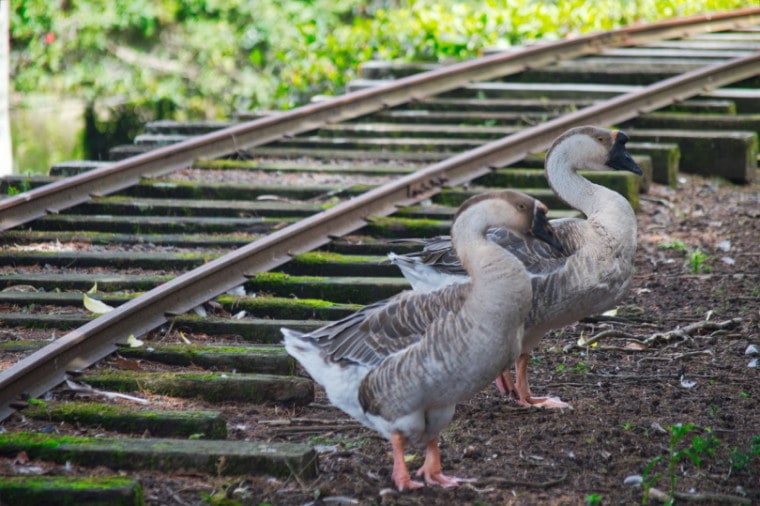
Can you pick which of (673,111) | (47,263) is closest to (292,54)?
(673,111)

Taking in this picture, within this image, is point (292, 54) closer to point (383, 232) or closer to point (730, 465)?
point (383, 232)

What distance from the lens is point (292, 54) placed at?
1471cm

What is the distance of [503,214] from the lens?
4.18 metres

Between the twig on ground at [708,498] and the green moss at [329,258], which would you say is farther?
the green moss at [329,258]

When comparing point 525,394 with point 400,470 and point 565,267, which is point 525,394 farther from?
point 400,470

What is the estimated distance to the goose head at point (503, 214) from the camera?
4172 millimetres

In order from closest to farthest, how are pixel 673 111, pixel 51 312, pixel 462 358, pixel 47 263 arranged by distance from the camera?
1. pixel 462 358
2. pixel 51 312
3. pixel 47 263
4. pixel 673 111

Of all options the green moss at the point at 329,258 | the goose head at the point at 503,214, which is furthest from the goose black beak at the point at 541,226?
the green moss at the point at 329,258

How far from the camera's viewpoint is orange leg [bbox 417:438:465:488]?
4.14m

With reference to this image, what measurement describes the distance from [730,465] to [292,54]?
11283 millimetres

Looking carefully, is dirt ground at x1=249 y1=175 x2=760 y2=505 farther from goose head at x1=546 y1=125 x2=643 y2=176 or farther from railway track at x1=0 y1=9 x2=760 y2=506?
goose head at x1=546 y1=125 x2=643 y2=176

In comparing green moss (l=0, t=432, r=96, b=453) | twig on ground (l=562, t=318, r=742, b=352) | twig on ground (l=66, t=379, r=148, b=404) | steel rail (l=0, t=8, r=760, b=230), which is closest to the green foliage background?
steel rail (l=0, t=8, r=760, b=230)

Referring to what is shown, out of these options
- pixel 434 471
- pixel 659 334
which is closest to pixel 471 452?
pixel 434 471

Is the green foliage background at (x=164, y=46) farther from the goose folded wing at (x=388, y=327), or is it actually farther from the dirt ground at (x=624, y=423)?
the goose folded wing at (x=388, y=327)
